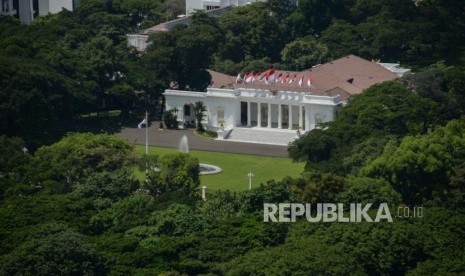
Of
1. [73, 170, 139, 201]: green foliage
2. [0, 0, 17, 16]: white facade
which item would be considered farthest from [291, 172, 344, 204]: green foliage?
[0, 0, 17, 16]: white facade

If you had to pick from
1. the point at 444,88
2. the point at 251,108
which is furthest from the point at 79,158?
the point at 444,88

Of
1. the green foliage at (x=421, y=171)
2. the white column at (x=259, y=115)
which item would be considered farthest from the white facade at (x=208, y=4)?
the green foliage at (x=421, y=171)

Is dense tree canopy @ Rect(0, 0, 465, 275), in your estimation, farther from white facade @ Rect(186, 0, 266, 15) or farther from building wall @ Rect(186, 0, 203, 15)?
building wall @ Rect(186, 0, 203, 15)

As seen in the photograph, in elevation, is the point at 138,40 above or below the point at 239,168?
above

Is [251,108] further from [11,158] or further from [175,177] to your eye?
[11,158]

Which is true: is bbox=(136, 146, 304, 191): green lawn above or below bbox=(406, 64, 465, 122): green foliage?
below

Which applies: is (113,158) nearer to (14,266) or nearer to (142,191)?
(142,191)

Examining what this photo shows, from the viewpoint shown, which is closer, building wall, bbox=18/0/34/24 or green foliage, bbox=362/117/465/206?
green foliage, bbox=362/117/465/206
